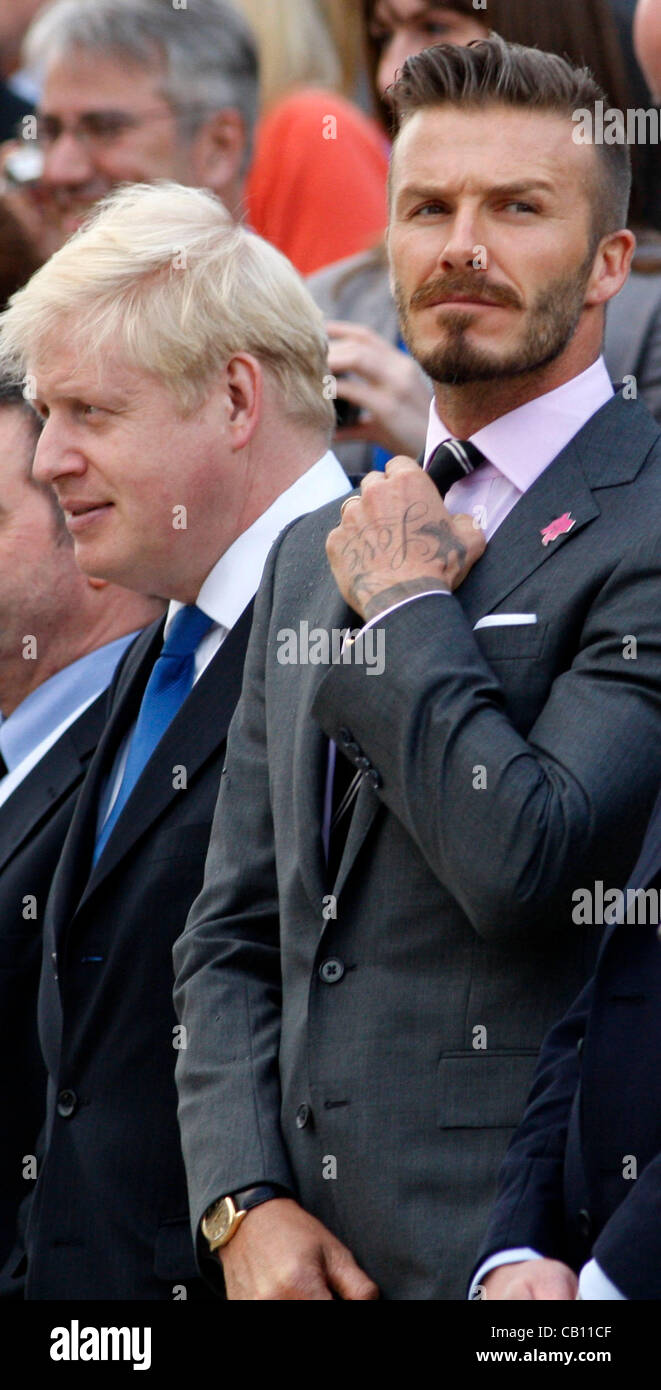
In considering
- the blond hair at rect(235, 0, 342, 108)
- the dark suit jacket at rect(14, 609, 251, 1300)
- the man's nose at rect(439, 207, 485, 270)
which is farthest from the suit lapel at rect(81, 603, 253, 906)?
the blond hair at rect(235, 0, 342, 108)

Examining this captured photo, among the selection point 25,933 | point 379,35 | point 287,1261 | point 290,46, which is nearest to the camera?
point 287,1261

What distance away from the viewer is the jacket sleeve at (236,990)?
2855 millimetres

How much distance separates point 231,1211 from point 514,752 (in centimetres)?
77

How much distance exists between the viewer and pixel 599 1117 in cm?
238

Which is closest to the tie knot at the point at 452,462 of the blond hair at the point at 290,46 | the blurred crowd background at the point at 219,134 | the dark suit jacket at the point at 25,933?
the dark suit jacket at the point at 25,933

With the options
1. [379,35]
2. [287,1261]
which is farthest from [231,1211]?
[379,35]

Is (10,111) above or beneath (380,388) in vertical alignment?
above

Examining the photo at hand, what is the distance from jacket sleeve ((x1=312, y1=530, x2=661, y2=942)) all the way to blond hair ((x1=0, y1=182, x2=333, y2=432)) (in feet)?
3.58

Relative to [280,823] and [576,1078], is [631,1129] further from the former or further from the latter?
[280,823]

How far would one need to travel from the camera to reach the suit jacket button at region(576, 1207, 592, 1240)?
2395mm

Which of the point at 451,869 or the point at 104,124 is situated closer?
the point at 451,869

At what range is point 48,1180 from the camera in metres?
3.40

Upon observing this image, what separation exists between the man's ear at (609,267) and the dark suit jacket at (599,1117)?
876 mm

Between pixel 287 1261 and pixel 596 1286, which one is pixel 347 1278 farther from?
pixel 596 1286
